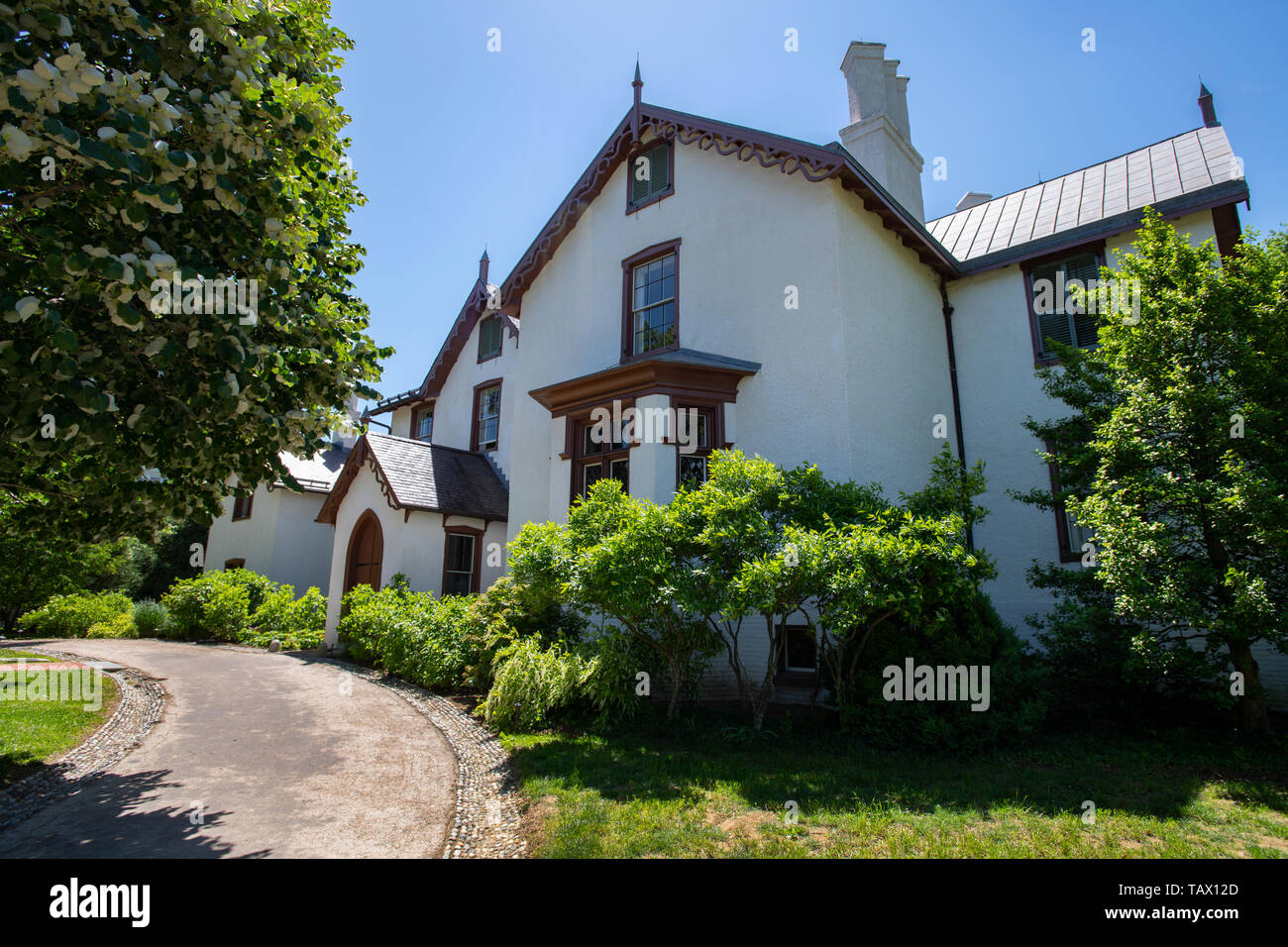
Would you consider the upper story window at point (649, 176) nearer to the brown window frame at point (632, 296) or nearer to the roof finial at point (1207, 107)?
the brown window frame at point (632, 296)

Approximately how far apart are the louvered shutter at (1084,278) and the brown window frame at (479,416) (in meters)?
14.4

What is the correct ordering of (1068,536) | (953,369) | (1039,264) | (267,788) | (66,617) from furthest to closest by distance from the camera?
(66,617) < (953,369) < (1039,264) < (1068,536) < (267,788)

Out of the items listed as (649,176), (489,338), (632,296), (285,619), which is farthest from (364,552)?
(649,176)

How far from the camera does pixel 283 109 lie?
200 inches

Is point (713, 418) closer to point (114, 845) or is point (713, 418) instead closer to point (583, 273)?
point (583, 273)

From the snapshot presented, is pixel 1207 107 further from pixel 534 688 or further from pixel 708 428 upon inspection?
pixel 534 688

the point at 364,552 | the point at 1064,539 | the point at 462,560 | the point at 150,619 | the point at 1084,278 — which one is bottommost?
the point at 150,619

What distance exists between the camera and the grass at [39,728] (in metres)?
6.73

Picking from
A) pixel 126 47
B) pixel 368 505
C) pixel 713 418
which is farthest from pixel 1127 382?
pixel 368 505

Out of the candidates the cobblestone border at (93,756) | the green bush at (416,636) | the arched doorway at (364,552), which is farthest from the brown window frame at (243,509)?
the cobblestone border at (93,756)

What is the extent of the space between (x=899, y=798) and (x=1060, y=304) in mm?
10687

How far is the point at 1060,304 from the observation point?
12.5 m

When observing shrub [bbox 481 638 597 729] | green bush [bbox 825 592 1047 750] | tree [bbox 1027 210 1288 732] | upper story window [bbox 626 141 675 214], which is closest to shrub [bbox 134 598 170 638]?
shrub [bbox 481 638 597 729]
